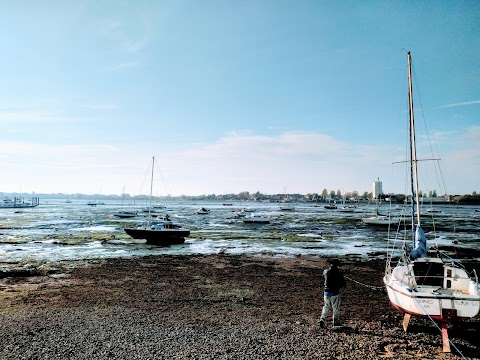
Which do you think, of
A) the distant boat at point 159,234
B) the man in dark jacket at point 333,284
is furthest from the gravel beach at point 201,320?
the distant boat at point 159,234

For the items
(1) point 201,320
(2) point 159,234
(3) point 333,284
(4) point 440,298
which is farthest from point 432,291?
(2) point 159,234

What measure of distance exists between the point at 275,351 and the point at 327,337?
2023 millimetres

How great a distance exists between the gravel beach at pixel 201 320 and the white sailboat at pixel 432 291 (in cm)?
99

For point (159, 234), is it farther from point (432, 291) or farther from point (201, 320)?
point (432, 291)

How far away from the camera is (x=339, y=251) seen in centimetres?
3291

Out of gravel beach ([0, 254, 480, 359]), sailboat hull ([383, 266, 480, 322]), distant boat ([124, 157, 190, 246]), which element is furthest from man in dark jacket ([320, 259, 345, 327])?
distant boat ([124, 157, 190, 246])

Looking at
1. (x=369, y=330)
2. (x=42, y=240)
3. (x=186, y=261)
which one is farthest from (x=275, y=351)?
(x=42, y=240)

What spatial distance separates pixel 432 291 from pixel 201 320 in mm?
7924

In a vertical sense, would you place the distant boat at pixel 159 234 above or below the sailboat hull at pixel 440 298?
below

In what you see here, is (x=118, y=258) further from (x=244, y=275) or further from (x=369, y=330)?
(x=369, y=330)

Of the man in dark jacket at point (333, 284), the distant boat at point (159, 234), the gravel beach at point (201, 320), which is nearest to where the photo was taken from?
the gravel beach at point (201, 320)

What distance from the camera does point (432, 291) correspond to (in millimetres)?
10820

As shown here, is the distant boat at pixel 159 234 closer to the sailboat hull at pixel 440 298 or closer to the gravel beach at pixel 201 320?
the gravel beach at pixel 201 320

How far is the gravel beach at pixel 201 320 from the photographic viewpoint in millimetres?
9891
